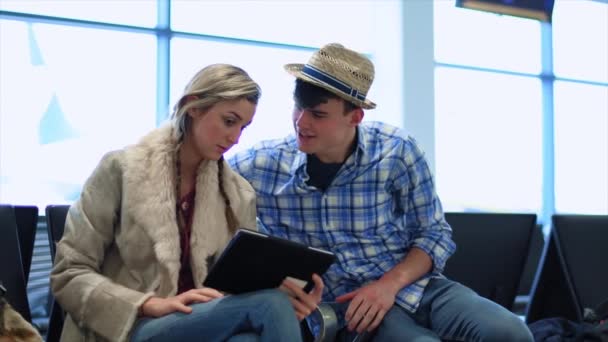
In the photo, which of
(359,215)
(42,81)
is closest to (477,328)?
(359,215)

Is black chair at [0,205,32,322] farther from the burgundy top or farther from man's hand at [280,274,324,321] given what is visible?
man's hand at [280,274,324,321]

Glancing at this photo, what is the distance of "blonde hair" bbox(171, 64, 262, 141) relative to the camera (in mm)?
1987

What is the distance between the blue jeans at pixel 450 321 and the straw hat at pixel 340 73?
641 mm

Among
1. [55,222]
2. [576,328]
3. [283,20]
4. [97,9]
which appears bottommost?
[576,328]

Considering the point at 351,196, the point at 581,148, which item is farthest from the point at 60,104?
the point at 581,148

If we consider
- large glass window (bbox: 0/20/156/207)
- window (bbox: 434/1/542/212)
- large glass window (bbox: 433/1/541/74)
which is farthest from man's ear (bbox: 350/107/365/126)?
large glass window (bbox: 433/1/541/74)

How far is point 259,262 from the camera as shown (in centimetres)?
169

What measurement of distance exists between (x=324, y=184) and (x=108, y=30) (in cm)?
292

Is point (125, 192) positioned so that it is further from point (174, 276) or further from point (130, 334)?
point (130, 334)

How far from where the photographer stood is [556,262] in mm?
2633

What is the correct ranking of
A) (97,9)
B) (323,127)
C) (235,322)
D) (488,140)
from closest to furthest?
(235,322), (323,127), (97,9), (488,140)

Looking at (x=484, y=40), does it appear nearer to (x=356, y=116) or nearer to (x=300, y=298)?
(x=356, y=116)

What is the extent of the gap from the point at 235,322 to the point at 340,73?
932 millimetres

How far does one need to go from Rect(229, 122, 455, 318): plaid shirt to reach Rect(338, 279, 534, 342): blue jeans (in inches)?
1.8
